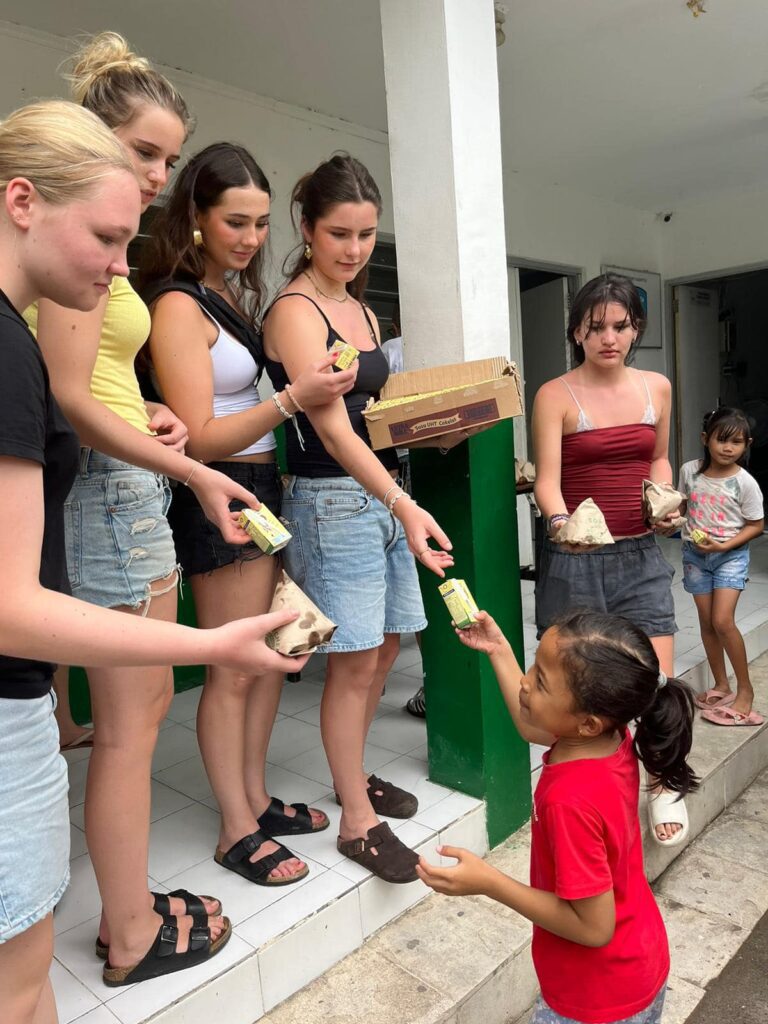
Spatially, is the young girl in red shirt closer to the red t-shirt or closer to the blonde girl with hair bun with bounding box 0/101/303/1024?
the red t-shirt

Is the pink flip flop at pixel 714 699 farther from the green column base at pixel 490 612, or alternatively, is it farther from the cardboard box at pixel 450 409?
the cardboard box at pixel 450 409

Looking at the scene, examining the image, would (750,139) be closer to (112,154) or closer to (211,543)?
(211,543)

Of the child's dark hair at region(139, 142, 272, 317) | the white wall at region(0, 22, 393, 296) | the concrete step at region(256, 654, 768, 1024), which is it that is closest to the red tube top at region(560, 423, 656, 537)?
the concrete step at region(256, 654, 768, 1024)

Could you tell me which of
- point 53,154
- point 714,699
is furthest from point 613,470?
point 53,154

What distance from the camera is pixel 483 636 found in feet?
5.47

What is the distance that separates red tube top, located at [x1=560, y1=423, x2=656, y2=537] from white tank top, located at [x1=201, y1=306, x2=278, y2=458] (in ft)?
3.35

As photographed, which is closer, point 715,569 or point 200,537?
point 200,537

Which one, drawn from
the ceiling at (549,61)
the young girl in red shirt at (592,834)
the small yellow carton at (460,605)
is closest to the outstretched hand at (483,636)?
the small yellow carton at (460,605)

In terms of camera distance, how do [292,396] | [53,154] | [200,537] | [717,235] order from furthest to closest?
[717,235]
[200,537]
[292,396]
[53,154]

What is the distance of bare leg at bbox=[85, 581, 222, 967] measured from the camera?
4.92ft

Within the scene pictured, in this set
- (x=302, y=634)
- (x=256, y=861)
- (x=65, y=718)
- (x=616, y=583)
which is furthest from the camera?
(x=65, y=718)

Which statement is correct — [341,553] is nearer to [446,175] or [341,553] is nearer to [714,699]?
[446,175]

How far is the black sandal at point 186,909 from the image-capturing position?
65.8 inches

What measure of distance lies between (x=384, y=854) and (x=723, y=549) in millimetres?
2002
